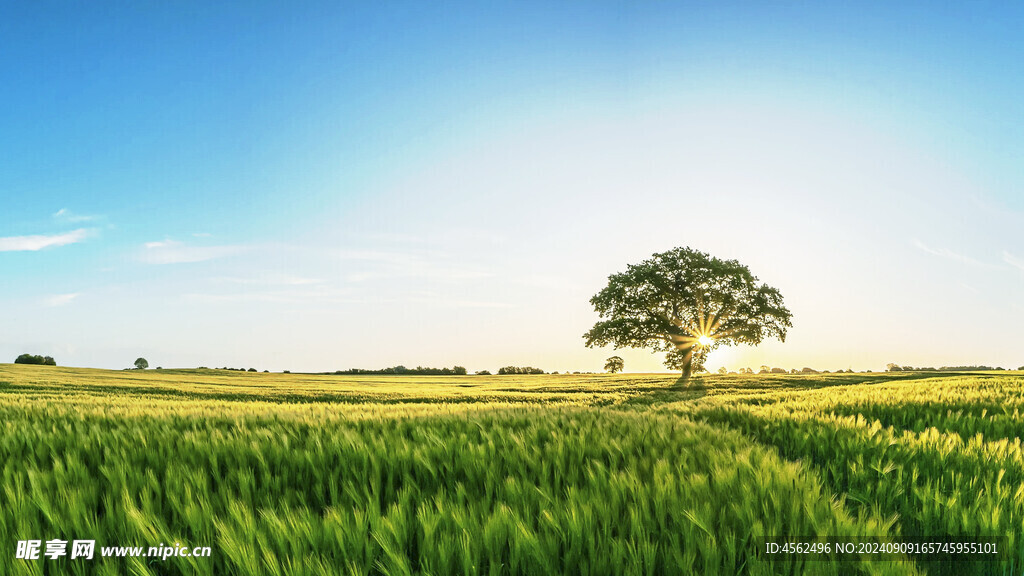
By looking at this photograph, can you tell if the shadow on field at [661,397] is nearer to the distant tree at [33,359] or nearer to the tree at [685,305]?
the tree at [685,305]

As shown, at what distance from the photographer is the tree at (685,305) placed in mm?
40656

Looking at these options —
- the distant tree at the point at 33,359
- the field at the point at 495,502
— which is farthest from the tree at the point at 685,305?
the distant tree at the point at 33,359

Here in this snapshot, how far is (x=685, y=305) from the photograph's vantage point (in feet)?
135

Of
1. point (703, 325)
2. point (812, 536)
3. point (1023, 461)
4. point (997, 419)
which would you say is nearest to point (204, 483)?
point (812, 536)

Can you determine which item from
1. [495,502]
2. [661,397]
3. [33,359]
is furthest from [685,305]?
[33,359]

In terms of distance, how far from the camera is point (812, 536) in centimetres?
197

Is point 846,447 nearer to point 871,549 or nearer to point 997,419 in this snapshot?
point 871,549

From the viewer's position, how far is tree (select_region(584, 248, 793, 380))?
4066 centimetres

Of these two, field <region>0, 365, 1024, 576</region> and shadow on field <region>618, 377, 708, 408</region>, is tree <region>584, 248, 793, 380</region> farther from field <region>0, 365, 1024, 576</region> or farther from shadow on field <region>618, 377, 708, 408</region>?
field <region>0, 365, 1024, 576</region>

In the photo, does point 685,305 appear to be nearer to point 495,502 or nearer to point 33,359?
point 495,502

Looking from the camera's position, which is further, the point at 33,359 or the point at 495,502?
the point at 33,359

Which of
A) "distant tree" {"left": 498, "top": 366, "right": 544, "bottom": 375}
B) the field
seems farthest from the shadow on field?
"distant tree" {"left": 498, "top": 366, "right": 544, "bottom": 375}

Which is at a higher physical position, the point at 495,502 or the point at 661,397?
the point at 495,502

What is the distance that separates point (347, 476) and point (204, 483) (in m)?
0.79
